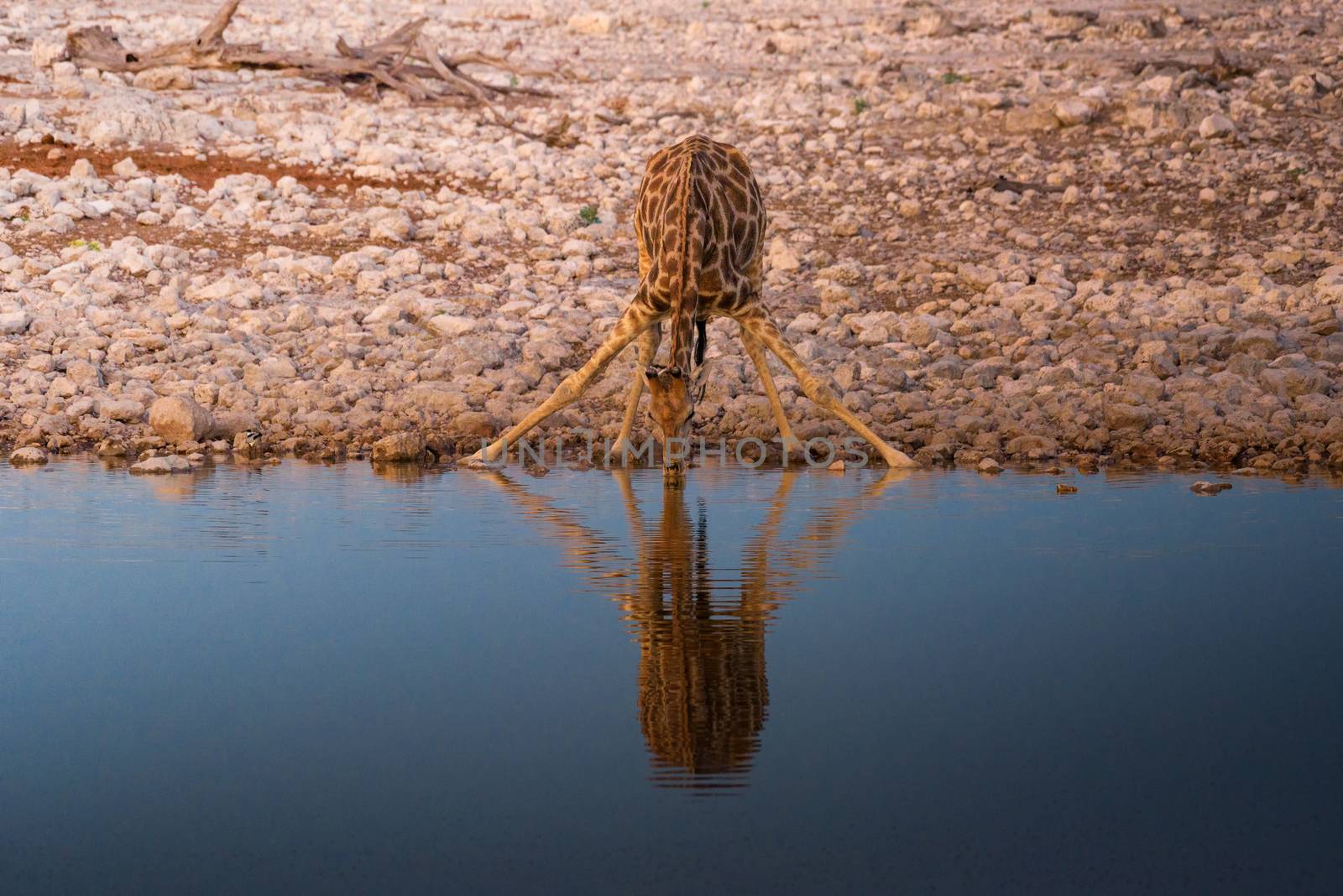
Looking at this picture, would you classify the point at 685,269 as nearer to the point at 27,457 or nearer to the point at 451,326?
the point at 451,326

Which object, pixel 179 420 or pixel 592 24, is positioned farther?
pixel 592 24

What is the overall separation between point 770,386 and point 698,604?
476 cm

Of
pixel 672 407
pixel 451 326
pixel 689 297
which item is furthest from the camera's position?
pixel 451 326

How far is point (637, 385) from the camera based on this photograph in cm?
1041

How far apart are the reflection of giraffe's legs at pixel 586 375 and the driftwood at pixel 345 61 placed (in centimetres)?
931

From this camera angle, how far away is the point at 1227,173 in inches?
648

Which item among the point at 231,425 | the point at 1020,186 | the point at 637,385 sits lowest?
the point at 231,425

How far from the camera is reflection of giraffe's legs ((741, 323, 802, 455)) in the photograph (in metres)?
10.5

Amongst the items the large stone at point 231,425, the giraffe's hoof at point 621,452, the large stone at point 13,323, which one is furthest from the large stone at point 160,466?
the large stone at point 13,323

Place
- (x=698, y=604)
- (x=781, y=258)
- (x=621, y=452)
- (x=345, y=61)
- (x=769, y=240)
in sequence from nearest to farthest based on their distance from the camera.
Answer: (x=698, y=604), (x=621, y=452), (x=781, y=258), (x=769, y=240), (x=345, y=61)

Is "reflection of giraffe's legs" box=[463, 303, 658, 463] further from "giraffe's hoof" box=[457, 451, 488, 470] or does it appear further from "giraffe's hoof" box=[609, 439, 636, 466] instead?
"giraffe's hoof" box=[609, 439, 636, 466]

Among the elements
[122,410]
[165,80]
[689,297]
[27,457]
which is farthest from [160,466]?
[165,80]

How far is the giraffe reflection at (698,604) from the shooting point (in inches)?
166

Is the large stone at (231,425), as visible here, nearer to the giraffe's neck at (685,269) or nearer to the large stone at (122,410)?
the large stone at (122,410)
